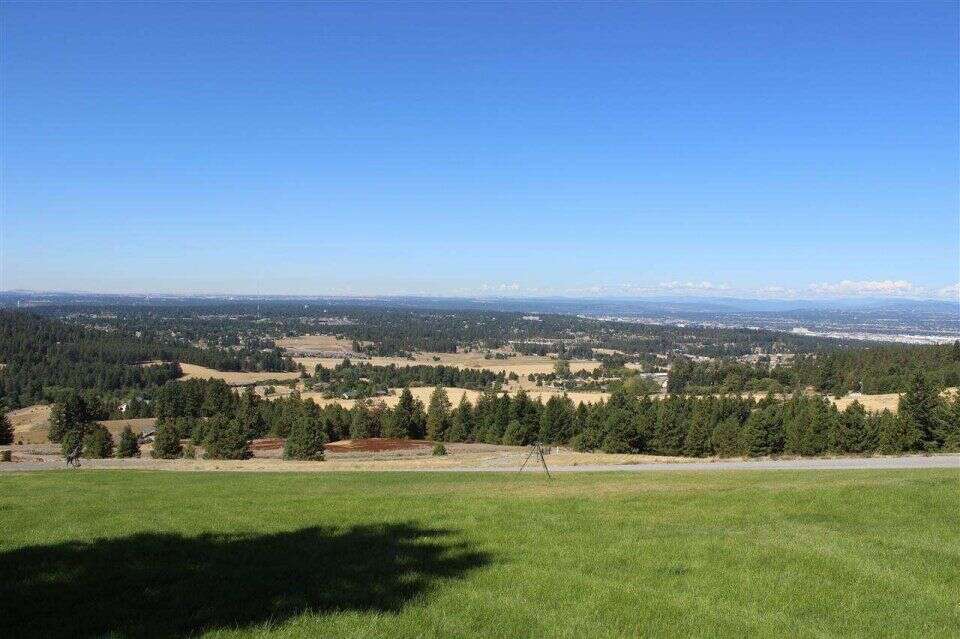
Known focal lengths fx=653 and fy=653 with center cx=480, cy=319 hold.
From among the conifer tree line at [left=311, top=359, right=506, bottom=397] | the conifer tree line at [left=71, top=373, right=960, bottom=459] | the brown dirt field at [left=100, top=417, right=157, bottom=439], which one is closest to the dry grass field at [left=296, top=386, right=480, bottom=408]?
the conifer tree line at [left=311, top=359, right=506, bottom=397]

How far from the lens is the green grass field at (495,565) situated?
7176 millimetres

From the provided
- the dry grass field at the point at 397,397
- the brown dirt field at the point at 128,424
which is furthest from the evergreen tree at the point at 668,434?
the brown dirt field at the point at 128,424

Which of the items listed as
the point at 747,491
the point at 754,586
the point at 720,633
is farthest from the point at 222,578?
the point at 747,491

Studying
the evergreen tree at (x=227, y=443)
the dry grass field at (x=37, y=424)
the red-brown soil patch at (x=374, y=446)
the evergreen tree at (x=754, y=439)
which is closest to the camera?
the evergreen tree at (x=227, y=443)

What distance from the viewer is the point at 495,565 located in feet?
31.2

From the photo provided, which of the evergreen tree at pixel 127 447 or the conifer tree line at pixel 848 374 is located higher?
the conifer tree line at pixel 848 374

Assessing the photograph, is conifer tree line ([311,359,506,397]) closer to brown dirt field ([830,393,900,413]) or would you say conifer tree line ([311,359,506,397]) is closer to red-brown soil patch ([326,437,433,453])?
red-brown soil patch ([326,437,433,453])

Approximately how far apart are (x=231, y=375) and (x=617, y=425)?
11691 cm

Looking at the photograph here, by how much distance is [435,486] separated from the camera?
71.2 ft

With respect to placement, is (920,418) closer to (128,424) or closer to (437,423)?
(437,423)

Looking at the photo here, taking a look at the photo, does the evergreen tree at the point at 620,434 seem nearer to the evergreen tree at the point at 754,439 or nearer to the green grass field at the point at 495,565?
the evergreen tree at the point at 754,439

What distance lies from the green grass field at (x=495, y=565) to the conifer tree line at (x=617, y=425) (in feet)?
131

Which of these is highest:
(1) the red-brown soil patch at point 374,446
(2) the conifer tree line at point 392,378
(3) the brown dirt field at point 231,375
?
(1) the red-brown soil patch at point 374,446

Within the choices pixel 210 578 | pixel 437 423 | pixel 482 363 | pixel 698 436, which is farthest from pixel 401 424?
pixel 482 363
